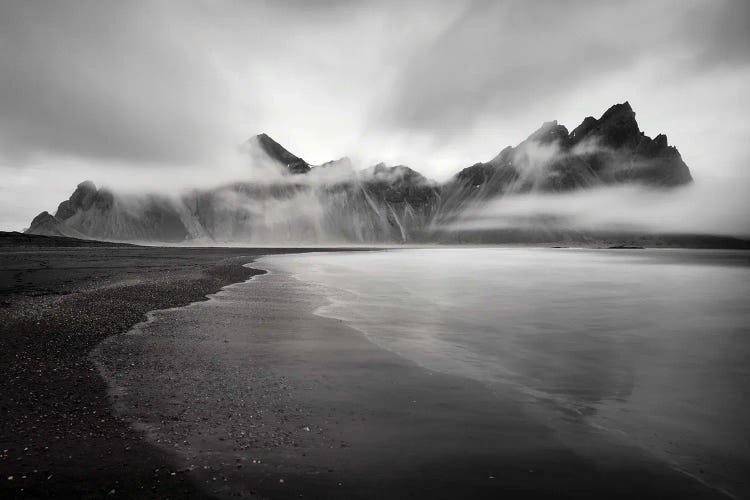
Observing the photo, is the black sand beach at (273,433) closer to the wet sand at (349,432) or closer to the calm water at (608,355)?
the wet sand at (349,432)

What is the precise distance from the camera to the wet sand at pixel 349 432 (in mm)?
7270

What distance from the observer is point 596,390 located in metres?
12.5

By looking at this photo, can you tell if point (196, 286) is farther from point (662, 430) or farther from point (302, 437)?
point (662, 430)

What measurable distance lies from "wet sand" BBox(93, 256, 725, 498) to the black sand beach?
0.04 metres

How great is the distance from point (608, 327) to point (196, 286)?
32.4 metres

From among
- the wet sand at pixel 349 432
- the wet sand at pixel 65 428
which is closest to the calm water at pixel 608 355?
the wet sand at pixel 349 432

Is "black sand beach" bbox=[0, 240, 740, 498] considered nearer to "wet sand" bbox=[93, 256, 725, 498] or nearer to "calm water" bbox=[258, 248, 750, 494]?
"wet sand" bbox=[93, 256, 725, 498]

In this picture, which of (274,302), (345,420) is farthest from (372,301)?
(345,420)

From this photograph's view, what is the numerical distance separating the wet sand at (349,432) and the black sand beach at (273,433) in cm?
4

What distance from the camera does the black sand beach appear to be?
7141 millimetres

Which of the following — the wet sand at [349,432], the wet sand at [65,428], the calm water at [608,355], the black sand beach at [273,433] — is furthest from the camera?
the calm water at [608,355]

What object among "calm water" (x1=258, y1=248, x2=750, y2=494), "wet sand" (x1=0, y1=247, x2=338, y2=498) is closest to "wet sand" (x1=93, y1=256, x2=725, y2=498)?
"wet sand" (x1=0, y1=247, x2=338, y2=498)

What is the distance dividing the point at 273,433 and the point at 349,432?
5.44ft

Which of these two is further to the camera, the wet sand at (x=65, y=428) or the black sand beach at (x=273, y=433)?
the black sand beach at (x=273, y=433)
